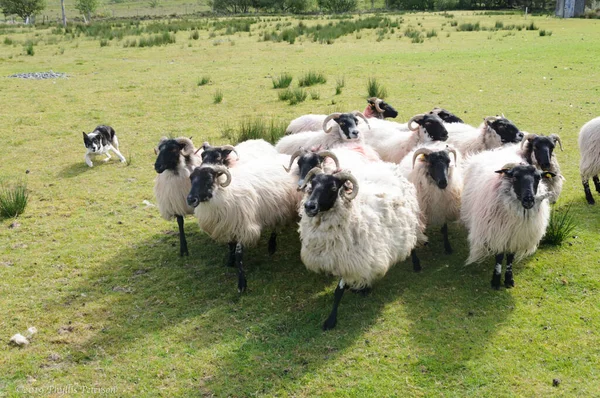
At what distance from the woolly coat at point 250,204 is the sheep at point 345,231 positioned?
2.98ft

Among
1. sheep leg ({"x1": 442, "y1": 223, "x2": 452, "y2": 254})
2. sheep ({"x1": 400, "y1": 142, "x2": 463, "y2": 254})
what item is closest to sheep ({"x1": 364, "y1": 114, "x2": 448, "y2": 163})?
sheep ({"x1": 400, "y1": 142, "x2": 463, "y2": 254})

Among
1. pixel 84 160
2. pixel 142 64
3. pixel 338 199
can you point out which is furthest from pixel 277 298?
pixel 142 64

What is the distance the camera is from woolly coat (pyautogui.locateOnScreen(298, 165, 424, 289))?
16.6 ft

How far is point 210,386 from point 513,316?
3012 mm

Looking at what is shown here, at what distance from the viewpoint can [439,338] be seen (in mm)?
4836

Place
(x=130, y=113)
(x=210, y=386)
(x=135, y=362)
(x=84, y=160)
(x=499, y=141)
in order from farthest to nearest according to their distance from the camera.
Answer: (x=130, y=113) < (x=84, y=160) < (x=499, y=141) < (x=135, y=362) < (x=210, y=386)

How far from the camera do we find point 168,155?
652 cm

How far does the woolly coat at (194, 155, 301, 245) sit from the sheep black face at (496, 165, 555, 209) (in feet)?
8.18

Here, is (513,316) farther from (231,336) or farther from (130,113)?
(130,113)

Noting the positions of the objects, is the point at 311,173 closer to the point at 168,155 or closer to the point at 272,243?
the point at 272,243

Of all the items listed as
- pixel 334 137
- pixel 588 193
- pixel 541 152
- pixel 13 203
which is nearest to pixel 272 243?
pixel 334 137

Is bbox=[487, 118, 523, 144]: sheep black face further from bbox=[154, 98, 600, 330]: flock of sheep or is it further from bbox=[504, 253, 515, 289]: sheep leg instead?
bbox=[504, 253, 515, 289]: sheep leg

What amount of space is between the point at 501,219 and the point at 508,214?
94mm

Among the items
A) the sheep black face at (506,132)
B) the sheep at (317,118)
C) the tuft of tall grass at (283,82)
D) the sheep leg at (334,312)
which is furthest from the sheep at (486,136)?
the tuft of tall grass at (283,82)
